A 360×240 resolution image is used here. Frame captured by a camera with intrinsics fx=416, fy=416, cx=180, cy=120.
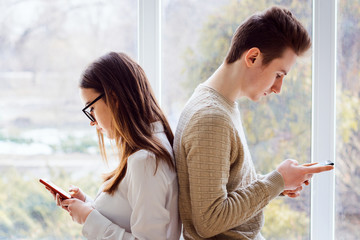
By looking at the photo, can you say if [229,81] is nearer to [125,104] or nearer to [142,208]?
[125,104]

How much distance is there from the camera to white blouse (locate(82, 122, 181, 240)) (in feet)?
3.77

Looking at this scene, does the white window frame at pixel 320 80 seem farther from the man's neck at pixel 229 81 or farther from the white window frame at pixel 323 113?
the man's neck at pixel 229 81

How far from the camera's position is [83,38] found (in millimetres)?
1828

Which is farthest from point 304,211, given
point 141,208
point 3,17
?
point 3,17

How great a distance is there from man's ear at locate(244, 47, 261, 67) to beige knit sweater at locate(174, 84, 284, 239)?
0.13m

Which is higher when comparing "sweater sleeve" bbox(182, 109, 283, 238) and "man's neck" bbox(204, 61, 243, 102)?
"man's neck" bbox(204, 61, 243, 102)

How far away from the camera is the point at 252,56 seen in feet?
3.95

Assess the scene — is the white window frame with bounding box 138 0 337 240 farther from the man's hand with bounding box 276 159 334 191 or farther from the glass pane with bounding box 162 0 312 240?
the man's hand with bounding box 276 159 334 191

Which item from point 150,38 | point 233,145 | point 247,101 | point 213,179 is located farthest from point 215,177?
point 150,38

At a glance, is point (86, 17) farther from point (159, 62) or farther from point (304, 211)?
point (304, 211)

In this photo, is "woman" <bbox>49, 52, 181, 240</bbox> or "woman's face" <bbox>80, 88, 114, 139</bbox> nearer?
"woman" <bbox>49, 52, 181, 240</bbox>

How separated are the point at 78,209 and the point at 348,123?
49.8 inches

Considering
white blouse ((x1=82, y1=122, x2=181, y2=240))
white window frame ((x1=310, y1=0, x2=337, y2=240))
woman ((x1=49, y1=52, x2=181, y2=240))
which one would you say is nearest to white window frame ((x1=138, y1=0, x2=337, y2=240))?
white window frame ((x1=310, y1=0, x2=337, y2=240))

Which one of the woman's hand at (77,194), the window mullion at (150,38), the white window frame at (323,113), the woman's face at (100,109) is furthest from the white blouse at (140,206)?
the white window frame at (323,113)
